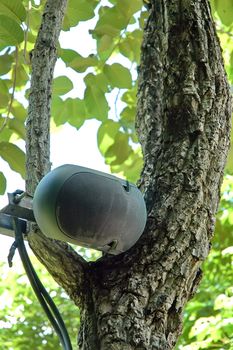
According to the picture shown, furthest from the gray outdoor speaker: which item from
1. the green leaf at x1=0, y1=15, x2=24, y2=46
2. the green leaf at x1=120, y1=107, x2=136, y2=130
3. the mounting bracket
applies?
the green leaf at x1=120, y1=107, x2=136, y2=130

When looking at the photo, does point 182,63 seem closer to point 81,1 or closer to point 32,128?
point 32,128

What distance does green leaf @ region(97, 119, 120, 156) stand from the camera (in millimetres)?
2020

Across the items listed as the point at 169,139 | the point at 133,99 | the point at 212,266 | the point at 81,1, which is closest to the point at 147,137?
the point at 169,139

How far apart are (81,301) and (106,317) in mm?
70

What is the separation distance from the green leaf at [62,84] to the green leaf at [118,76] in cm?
11

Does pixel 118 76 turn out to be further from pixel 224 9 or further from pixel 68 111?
pixel 224 9

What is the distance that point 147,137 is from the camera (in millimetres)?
1277

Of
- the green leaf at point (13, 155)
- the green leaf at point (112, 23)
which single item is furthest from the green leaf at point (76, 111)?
the green leaf at point (13, 155)

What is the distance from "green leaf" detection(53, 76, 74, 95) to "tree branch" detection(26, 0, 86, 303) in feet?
2.18

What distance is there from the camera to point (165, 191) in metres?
1.07

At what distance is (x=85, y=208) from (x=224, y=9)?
1.07 meters

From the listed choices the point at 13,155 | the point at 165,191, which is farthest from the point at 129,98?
the point at 165,191

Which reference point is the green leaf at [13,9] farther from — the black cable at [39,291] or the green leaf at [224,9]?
the black cable at [39,291]

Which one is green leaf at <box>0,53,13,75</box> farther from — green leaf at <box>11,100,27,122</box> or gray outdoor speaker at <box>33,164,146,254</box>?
gray outdoor speaker at <box>33,164,146,254</box>
